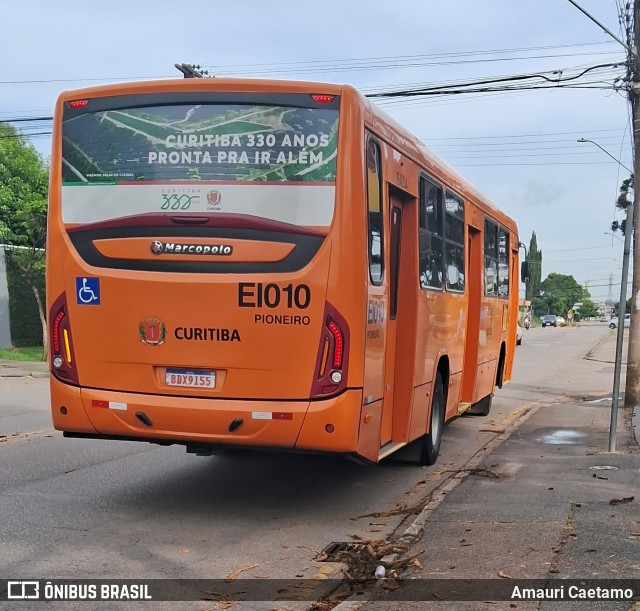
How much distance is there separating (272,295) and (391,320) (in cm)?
164

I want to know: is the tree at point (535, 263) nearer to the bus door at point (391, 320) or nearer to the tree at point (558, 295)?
the tree at point (558, 295)

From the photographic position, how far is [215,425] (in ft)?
21.5

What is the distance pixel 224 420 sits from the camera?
6.54 metres

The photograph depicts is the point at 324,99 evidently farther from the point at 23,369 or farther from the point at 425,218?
the point at 23,369

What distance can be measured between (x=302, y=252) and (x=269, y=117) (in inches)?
42.4

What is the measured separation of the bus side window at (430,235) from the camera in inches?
330

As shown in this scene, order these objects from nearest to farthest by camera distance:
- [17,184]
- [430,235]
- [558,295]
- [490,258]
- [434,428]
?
[430,235] < [434,428] < [490,258] < [17,184] < [558,295]

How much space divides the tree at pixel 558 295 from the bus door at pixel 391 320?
153 metres

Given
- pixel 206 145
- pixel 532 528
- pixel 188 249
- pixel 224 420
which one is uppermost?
pixel 206 145

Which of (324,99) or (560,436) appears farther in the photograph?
(560,436)

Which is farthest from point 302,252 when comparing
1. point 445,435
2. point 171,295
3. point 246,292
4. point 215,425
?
point 445,435

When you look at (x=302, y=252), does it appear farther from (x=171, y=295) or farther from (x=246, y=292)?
(x=171, y=295)

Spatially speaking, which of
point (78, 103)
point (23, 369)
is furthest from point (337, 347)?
point (23, 369)

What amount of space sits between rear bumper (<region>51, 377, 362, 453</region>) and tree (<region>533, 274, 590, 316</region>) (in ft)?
507
